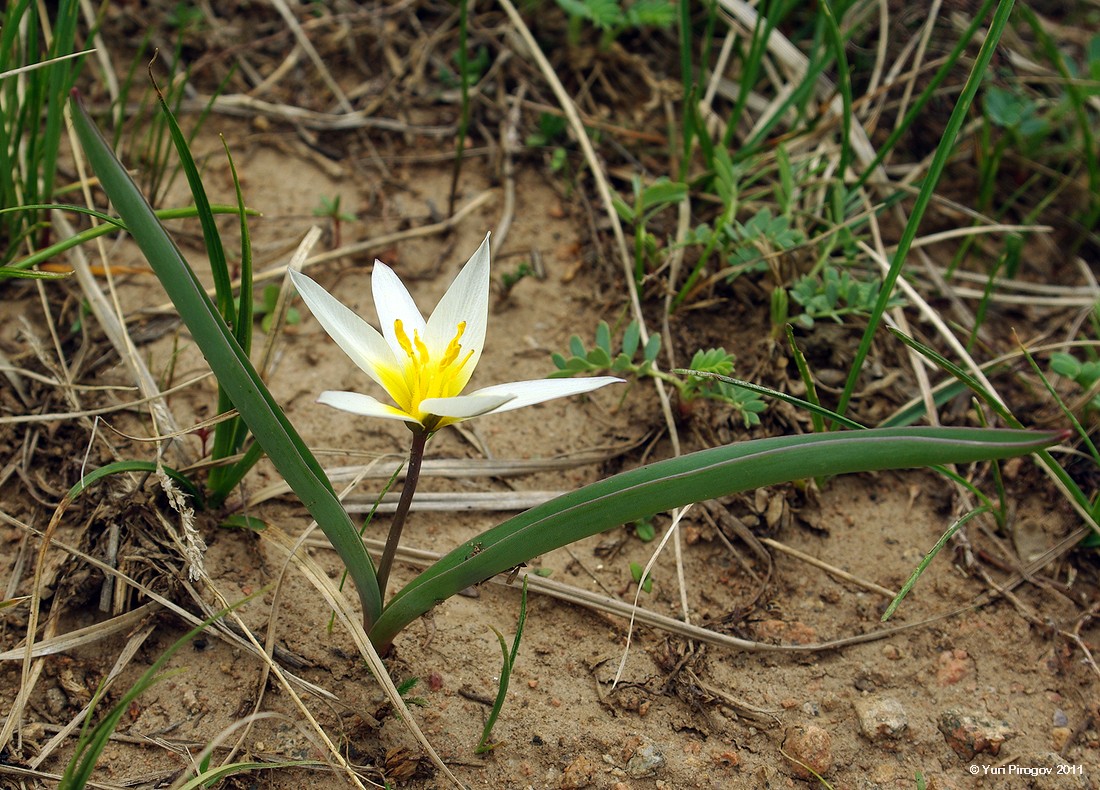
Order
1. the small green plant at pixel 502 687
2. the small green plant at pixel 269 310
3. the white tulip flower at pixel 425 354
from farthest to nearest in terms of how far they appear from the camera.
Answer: the small green plant at pixel 269 310
the small green plant at pixel 502 687
the white tulip flower at pixel 425 354

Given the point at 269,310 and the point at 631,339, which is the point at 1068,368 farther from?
the point at 269,310

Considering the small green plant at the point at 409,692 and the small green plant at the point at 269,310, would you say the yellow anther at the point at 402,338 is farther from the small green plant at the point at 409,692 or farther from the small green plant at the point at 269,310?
the small green plant at the point at 269,310

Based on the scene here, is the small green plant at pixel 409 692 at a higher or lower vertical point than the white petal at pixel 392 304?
lower

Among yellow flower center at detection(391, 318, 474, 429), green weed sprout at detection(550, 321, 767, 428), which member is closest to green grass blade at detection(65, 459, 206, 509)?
yellow flower center at detection(391, 318, 474, 429)

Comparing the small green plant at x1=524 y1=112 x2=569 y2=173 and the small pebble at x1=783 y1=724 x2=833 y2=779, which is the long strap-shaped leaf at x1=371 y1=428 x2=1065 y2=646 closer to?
the small pebble at x1=783 y1=724 x2=833 y2=779

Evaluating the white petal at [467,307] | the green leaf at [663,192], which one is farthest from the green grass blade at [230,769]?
the green leaf at [663,192]

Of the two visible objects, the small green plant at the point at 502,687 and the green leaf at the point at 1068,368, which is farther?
the green leaf at the point at 1068,368
